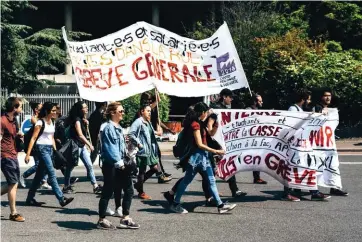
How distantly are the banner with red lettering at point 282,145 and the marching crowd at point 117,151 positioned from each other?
0.29 meters

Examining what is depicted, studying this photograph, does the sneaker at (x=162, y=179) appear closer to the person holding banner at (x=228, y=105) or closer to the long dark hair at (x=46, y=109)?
the person holding banner at (x=228, y=105)

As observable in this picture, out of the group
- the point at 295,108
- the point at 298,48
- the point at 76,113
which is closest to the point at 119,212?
the point at 76,113

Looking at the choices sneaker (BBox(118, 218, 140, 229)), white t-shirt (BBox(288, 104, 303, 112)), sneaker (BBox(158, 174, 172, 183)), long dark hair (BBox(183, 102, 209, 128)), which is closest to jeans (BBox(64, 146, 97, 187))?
sneaker (BBox(158, 174, 172, 183))

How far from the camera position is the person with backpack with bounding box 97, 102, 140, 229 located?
7.85 metres

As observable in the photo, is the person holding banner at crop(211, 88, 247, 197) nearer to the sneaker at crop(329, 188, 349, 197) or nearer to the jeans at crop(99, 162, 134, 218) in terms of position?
the sneaker at crop(329, 188, 349, 197)

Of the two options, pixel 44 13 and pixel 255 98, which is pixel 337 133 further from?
pixel 44 13

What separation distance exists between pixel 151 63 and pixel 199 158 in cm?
368

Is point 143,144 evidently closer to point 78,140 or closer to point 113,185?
point 78,140

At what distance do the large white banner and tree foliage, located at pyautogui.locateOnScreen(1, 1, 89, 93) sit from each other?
12.1 metres

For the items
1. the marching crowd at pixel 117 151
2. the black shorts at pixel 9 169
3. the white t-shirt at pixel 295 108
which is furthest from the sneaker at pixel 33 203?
the white t-shirt at pixel 295 108

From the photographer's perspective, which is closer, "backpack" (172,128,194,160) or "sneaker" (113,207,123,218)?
"sneaker" (113,207,123,218)

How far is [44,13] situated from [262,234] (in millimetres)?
Answer: 31080

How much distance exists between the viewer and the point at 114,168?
7.90 m

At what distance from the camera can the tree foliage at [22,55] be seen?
77.2ft
